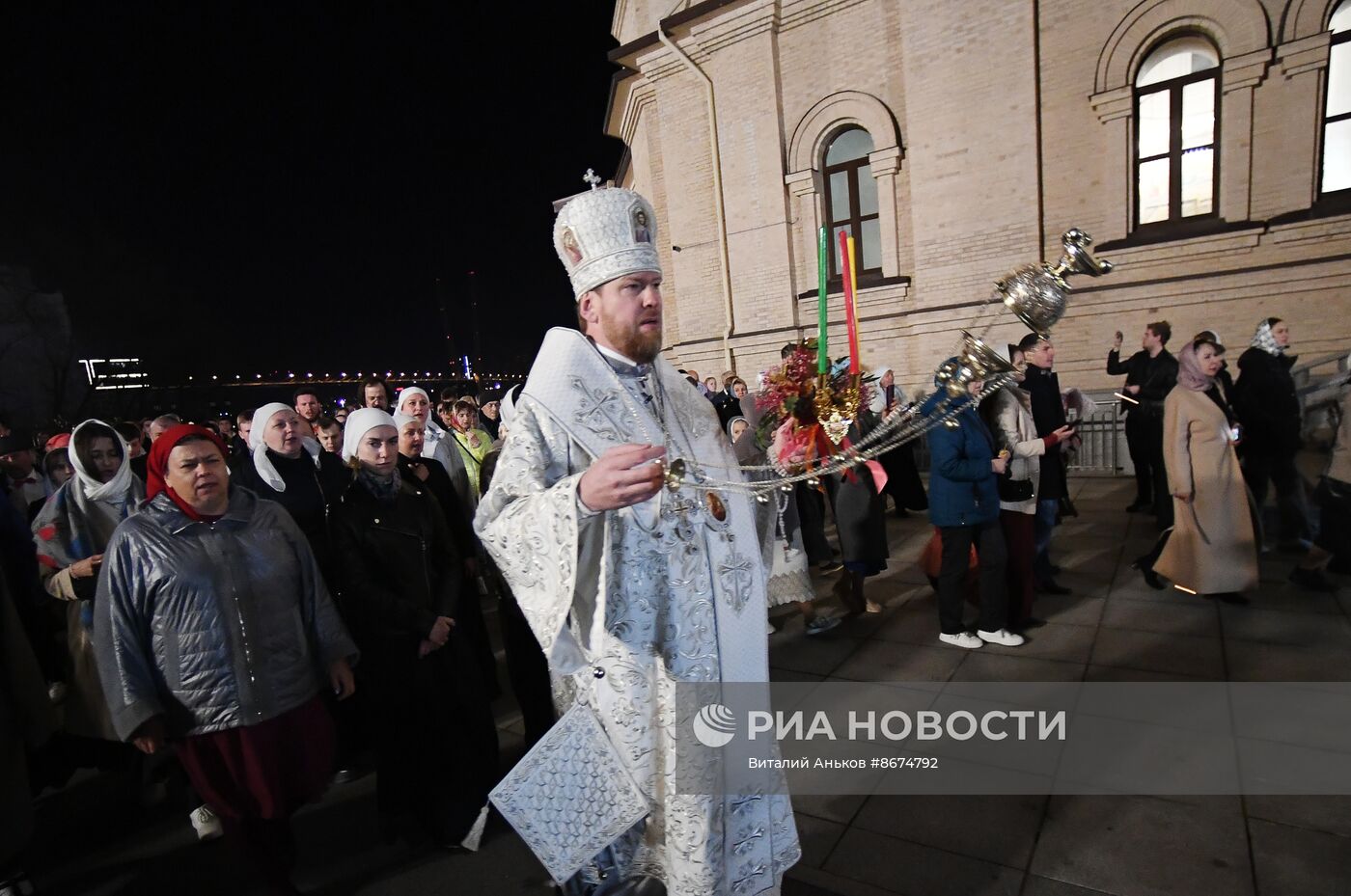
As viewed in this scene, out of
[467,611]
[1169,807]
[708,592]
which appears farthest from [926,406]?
[467,611]

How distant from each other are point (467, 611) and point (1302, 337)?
1054 cm

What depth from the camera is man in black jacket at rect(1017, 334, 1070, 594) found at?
17.6 feet

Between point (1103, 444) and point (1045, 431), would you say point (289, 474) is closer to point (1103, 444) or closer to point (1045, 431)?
point (1045, 431)

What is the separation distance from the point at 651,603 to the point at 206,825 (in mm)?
2948

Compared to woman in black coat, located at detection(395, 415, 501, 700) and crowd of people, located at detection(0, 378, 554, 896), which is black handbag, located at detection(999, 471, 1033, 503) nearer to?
crowd of people, located at detection(0, 378, 554, 896)

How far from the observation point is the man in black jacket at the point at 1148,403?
7.03 m

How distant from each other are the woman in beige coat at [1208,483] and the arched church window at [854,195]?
7166 mm

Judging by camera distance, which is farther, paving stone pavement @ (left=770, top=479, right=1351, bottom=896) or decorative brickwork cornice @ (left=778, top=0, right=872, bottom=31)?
decorative brickwork cornice @ (left=778, top=0, right=872, bottom=31)

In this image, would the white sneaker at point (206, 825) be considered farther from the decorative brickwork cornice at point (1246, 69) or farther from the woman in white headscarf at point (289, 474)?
the decorative brickwork cornice at point (1246, 69)

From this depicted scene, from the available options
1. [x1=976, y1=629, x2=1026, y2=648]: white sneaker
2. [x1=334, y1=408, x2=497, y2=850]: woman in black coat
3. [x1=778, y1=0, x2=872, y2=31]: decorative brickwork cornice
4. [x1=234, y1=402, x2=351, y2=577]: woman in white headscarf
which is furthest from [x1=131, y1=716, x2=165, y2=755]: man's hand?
[x1=778, y1=0, x2=872, y2=31]: decorative brickwork cornice

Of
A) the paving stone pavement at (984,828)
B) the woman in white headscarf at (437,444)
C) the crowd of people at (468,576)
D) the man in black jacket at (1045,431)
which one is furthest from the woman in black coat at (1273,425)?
the woman in white headscarf at (437,444)

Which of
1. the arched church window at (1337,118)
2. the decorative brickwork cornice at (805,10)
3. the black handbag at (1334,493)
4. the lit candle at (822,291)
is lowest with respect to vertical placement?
the black handbag at (1334,493)

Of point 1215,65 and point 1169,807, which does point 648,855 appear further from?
point 1215,65

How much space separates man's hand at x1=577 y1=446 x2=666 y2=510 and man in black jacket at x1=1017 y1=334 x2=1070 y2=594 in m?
4.56
